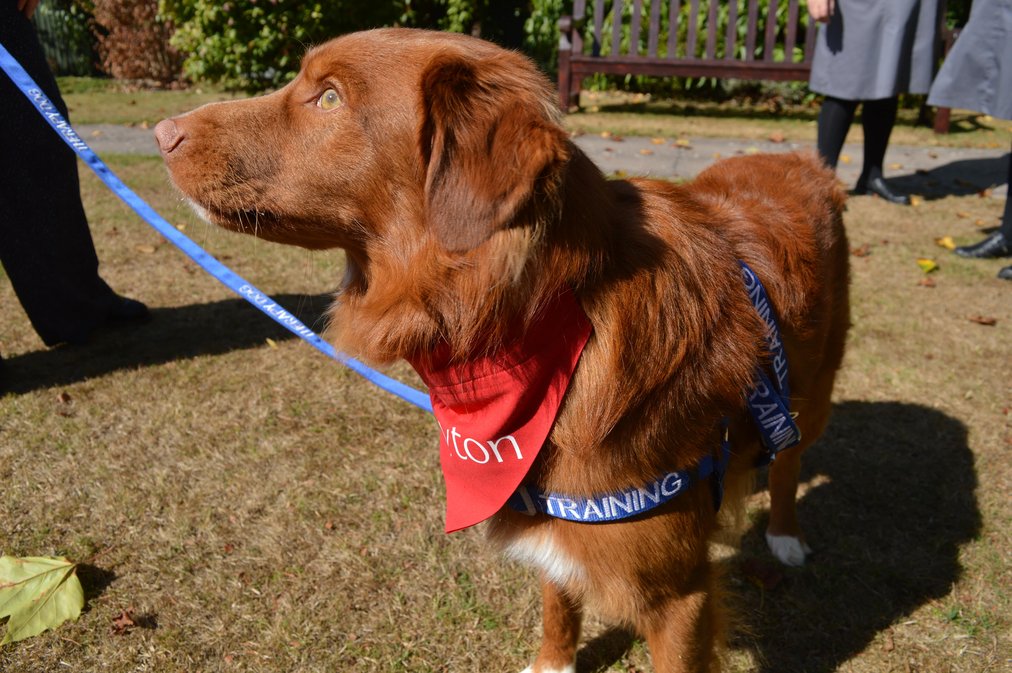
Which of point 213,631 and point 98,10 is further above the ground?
point 98,10

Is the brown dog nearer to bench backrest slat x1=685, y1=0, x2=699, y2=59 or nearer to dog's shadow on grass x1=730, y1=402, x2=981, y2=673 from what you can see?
dog's shadow on grass x1=730, y1=402, x2=981, y2=673

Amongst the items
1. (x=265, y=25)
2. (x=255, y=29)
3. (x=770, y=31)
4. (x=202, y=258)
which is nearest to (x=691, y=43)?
(x=770, y=31)

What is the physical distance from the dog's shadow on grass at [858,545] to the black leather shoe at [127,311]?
3691mm

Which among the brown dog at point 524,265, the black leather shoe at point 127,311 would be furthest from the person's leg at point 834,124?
the black leather shoe at point 127,311

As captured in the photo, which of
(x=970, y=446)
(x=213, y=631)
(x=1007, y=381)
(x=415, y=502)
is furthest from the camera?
(x=1007, y=381)

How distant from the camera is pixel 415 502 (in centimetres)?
343

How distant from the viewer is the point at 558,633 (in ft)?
8.52

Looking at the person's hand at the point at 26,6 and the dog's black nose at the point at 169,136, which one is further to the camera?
the person's hand at the point at 26,6

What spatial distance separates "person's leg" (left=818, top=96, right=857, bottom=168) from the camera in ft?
21.3

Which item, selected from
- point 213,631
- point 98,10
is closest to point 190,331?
point 213,631

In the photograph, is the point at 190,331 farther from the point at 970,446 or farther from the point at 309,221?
the point at 970,446

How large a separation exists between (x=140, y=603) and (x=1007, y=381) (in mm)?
4614

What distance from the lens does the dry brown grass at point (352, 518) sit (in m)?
2.74

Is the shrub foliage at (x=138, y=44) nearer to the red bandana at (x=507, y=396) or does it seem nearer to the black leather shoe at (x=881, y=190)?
the black leather shoe at (x=881, y=190)
